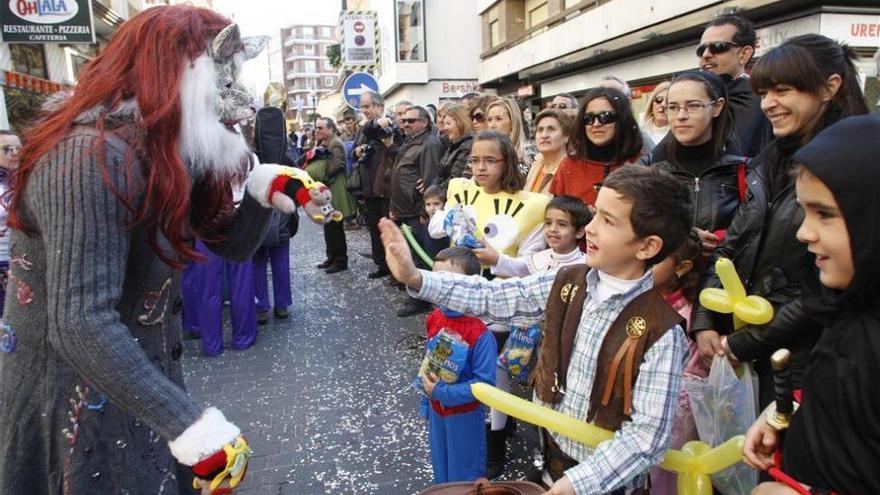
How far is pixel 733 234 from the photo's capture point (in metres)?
2.22

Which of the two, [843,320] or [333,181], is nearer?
[843,320]

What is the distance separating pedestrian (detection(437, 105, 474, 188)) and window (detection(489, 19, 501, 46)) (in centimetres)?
1568

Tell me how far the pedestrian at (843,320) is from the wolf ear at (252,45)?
1478mm

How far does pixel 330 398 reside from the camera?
3.87 metres

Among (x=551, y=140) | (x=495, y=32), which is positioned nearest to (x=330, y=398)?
(x=551, y=140)

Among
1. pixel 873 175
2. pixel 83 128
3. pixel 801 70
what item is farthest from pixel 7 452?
pixel 801 70

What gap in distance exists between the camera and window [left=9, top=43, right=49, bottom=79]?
11.5 metres

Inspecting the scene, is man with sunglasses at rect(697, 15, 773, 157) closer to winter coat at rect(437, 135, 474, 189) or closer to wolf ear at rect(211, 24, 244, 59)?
winter coat at rect(437, 135, 474, 189)

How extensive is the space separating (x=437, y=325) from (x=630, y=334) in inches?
45.9

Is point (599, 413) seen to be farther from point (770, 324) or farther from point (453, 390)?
point (453, 390)

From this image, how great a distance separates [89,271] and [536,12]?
18873mm

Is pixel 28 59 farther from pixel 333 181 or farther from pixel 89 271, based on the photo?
pixel 89 271

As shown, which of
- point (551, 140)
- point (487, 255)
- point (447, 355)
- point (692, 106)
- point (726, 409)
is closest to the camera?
point (726, 409)

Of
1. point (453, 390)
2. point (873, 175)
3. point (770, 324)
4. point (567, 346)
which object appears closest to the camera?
point (873, 175)
